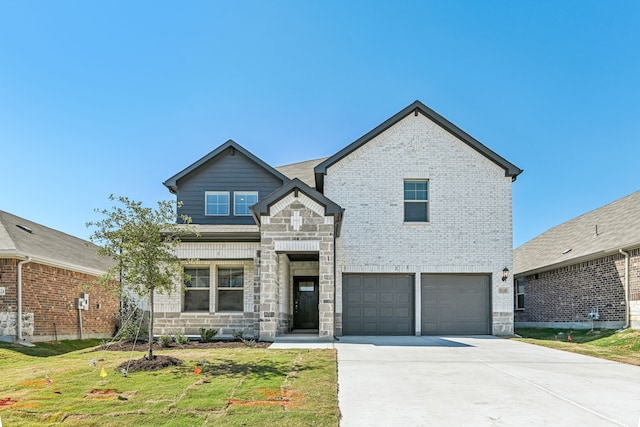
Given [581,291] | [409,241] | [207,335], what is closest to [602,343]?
[581,291]

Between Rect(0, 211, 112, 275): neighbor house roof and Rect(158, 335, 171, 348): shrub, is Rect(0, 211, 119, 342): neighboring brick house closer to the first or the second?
Rect(0, 211, 112, 275): neighbor house roof

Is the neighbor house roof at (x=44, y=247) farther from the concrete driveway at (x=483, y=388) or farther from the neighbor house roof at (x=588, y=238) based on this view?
the neighbor house roof at (x=588, y=238)

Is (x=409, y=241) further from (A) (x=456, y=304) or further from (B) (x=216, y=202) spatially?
(B) (x=216, y=202)

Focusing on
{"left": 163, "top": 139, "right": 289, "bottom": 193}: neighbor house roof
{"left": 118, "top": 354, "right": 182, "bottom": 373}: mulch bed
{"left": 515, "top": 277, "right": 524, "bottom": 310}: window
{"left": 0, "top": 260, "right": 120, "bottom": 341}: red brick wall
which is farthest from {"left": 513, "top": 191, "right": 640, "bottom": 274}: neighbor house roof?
{"left": 0, "top": 260, "right": 120, "bottom": 341}: red brick wall

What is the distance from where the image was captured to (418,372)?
950 centimetres

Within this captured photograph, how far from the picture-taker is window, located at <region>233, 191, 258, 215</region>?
18.8 meters

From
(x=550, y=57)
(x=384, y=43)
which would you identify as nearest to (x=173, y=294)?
(x=384, y=43)

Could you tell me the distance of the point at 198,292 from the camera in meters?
16.7

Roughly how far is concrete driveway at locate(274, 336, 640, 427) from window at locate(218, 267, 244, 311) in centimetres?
542

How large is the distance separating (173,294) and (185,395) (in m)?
9.26

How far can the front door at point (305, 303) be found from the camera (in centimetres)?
1941

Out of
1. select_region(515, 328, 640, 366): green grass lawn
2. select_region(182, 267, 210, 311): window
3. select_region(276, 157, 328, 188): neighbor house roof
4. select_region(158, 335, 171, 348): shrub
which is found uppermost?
select_region(276, 157, 328, 188): neighbor house roof

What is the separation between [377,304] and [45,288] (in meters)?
11.3

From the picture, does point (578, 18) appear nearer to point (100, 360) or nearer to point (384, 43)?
point (384, 43)
